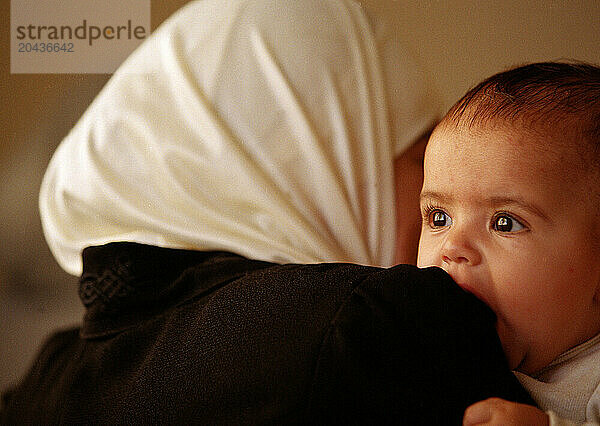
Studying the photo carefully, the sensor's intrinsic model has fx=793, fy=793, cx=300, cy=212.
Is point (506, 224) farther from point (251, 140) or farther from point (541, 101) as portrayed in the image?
point (251, 140)

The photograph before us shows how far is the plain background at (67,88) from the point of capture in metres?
1.31

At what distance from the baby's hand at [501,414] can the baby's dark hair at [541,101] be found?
0.22 m

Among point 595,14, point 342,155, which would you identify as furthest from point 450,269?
point 595,14

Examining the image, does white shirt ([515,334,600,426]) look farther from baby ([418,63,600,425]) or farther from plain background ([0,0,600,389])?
plain background ([0,0,600,389])

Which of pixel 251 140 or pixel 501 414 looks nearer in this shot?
pixel 501 414

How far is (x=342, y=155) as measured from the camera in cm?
99

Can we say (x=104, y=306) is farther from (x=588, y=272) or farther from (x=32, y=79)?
(x=32, y=79)

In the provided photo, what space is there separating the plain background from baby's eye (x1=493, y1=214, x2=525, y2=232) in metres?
0.65

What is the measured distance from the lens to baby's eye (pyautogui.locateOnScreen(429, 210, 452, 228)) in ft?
2.39

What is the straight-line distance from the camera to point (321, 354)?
589 millimetres

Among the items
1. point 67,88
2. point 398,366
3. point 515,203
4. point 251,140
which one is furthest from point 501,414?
point 67,88

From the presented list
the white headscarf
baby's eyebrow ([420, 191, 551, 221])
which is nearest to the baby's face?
baby's eyebrow ([420, 191, 551, 221])

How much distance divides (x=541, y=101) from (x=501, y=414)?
280 mm

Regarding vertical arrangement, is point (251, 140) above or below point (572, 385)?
above
